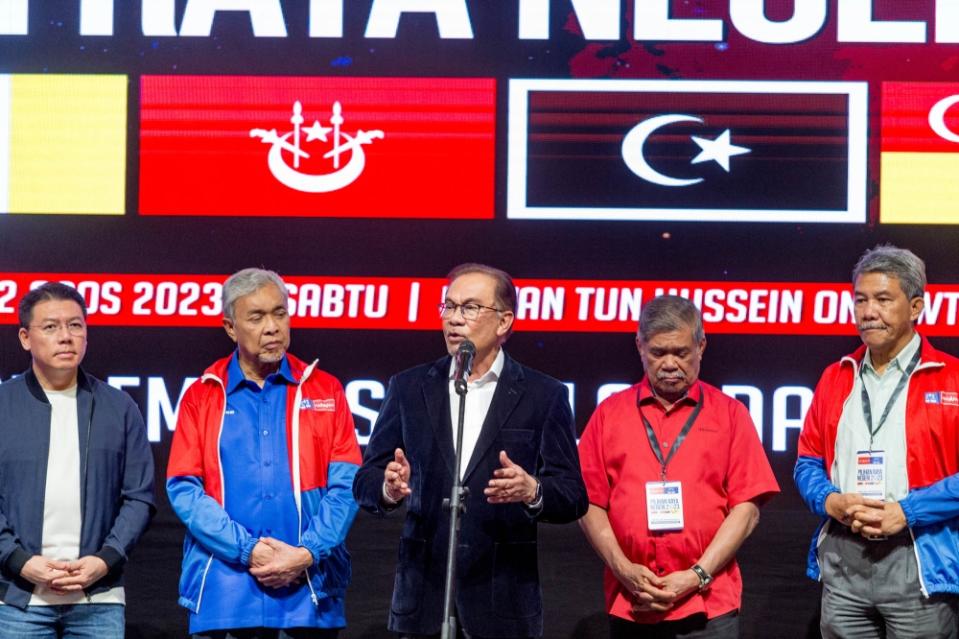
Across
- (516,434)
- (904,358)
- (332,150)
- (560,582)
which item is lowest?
(560,582)

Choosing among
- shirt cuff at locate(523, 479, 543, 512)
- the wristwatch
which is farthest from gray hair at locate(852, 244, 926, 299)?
shirt cuff at locate(523, 479, 543, 512)

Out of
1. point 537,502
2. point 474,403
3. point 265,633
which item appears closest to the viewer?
point 537,502

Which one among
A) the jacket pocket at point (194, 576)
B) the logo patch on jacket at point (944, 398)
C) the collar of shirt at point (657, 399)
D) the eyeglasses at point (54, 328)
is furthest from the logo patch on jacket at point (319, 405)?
the logo patch on jacket at point (944, 398)

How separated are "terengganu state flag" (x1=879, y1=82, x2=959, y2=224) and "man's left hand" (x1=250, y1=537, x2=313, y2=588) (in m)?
2.67

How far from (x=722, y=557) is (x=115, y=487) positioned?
173 cm

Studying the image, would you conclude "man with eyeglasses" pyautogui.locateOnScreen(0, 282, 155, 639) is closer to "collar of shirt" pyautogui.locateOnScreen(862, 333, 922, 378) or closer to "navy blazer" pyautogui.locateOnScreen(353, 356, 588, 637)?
"navy blazer" pyautogui.locateOnScreen(353, 356, 588, 637)

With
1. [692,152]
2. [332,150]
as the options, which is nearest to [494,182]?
[332,150]

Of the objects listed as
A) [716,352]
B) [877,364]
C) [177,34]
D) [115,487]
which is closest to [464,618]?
[115,487]

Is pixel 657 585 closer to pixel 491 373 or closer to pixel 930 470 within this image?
pixel 491 373

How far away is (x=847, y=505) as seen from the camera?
367 centimetres

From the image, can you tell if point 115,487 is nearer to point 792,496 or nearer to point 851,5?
point 792,496

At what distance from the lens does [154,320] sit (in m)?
5.05

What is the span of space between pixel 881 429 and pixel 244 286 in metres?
1.86

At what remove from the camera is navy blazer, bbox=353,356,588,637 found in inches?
132
